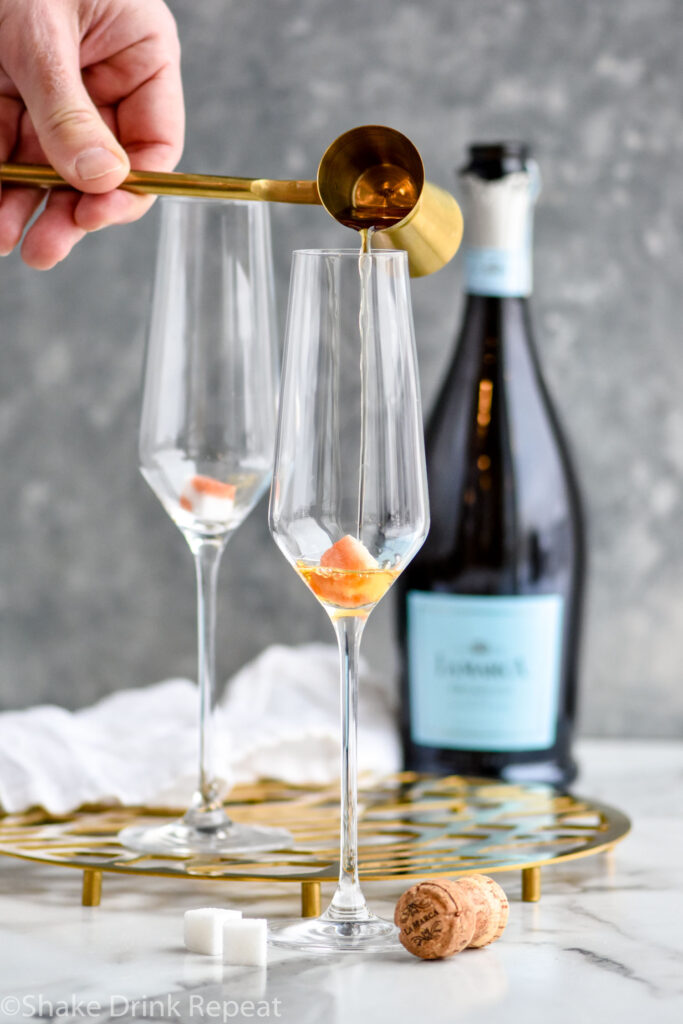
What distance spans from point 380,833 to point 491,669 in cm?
23

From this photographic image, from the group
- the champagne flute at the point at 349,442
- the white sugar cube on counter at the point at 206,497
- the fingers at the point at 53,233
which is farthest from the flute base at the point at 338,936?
the fingers at the point at 53,233

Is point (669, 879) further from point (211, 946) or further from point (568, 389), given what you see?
point (568, 389)

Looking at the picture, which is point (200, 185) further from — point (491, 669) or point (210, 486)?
point (491, 669)

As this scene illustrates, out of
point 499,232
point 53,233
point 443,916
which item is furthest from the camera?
point 499,232

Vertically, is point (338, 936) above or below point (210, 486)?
below

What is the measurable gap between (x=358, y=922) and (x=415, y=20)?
0.85m

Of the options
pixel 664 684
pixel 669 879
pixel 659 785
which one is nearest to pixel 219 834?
pixel 669 879

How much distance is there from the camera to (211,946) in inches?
23.3

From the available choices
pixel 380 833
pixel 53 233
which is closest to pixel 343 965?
pixel 380 833

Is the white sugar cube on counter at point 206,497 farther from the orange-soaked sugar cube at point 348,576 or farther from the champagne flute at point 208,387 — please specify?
the orange-soaked sugar cube at point 348,576

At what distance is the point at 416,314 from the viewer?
1.19 m

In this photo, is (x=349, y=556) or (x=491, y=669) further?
(x=491, y=669)

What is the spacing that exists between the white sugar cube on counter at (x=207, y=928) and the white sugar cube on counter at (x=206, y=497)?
0.79 feet

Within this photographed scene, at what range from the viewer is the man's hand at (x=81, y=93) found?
0.75 metres
